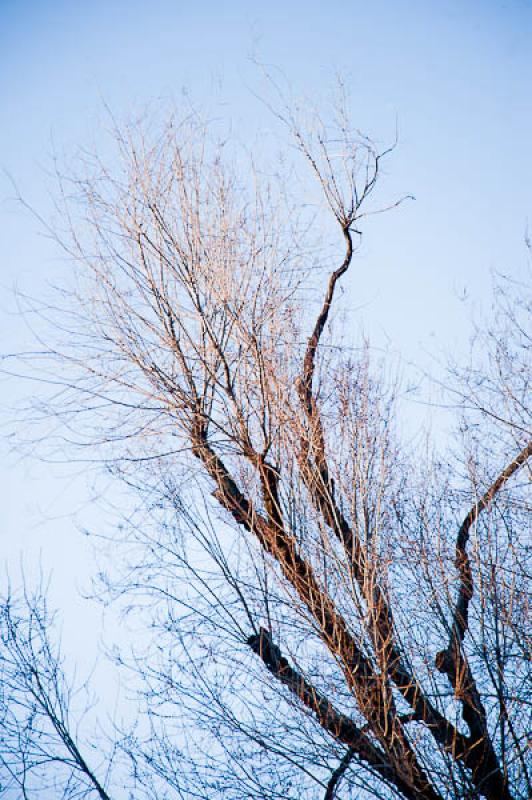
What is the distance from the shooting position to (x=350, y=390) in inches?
177

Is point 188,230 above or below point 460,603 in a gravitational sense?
above

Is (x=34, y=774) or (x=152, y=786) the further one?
(x=34, y=774)

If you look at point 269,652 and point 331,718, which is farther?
point 269,652

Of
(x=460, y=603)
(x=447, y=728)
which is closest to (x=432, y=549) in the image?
(x=460, y=603)

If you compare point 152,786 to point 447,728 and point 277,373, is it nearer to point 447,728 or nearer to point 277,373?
point 447,728

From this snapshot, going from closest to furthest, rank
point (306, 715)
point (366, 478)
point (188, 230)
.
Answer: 1. point (306, 715)
2. point (366, 478)
3. point (188, 230)

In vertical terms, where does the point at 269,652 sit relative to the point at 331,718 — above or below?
above

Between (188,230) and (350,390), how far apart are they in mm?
1491

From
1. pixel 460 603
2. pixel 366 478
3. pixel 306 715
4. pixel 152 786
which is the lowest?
pixel 152 786

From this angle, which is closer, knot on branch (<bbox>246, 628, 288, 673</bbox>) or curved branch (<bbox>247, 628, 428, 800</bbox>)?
curved branch (<bbox>247, 628, 428, 800</bbox>)

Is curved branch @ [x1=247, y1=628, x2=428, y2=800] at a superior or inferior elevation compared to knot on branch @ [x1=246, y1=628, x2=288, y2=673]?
inferior

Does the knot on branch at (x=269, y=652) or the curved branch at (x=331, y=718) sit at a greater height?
the knot on branch at (x=269, y=652)

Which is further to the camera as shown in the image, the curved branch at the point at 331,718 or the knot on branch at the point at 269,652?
the knot on branch at the point at 269,652

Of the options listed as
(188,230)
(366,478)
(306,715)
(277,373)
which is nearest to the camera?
(306,715)
